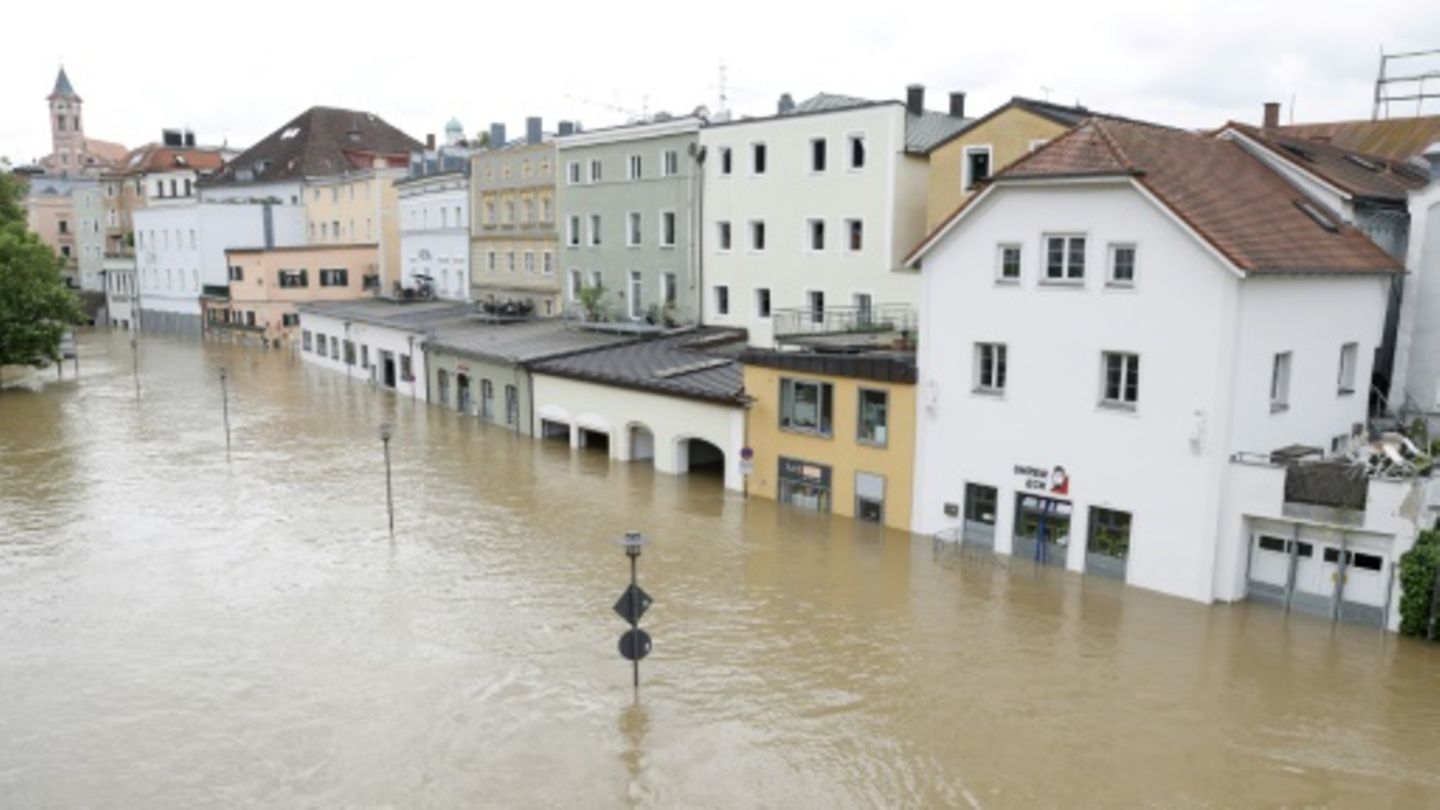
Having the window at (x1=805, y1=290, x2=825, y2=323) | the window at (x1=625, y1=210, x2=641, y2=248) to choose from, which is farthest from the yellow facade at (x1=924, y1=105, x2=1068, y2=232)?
the window at (x1=625, y1=210, x2=641, y2=248)

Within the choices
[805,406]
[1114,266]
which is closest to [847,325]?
[805,406]

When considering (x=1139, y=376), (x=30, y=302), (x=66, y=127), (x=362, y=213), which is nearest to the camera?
(x=1139, y=376)

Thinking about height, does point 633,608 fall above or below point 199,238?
below

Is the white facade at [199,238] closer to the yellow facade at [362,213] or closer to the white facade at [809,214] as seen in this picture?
the yellow facade at [362,213]

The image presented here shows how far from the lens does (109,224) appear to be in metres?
93.6

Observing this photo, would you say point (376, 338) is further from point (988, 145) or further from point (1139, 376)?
point (1139, 376)

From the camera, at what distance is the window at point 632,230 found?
42.8 m

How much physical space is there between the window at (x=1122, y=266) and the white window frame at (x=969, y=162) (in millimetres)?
7892

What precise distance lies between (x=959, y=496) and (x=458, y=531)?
40.2ft

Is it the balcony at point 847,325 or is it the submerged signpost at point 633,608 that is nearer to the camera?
the submerged signpost at point 633,608

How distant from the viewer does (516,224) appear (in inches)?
1987

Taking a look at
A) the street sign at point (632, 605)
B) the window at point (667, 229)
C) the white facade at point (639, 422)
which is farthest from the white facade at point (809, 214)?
the street sign at point (632, 605)

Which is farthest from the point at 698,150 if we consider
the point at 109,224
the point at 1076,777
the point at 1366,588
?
the point at 109,224

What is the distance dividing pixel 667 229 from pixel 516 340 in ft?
24.8
